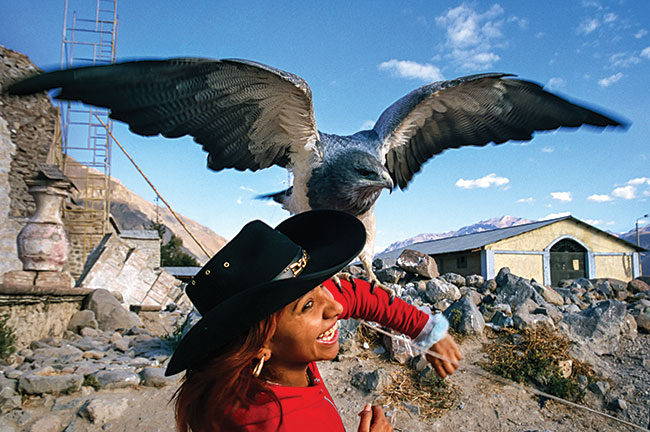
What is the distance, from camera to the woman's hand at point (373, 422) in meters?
1.36

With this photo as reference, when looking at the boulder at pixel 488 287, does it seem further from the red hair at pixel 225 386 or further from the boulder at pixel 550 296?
the red hair at pixel 225 386

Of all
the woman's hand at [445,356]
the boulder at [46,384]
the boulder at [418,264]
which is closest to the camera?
the woman's hand at [445,356]

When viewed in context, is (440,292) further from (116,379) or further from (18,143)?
(18,143)

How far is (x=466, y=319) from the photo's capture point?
17.4 feet

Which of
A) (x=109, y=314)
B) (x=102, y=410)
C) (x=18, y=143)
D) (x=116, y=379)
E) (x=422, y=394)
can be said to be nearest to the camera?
(x=102, y=410)

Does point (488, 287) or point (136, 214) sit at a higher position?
point (136, 214)

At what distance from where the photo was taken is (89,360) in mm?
5316

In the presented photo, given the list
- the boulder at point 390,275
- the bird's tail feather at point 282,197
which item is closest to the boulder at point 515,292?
the boulder at point 390,275

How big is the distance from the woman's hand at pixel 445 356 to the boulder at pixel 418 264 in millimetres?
5144

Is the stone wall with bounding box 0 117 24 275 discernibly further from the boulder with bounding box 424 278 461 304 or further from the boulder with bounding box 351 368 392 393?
the boulder with bounding box 424 278 461 304

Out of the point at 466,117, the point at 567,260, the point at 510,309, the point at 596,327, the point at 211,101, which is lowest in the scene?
the point at 596,327

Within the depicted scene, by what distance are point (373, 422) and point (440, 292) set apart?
5.11 m

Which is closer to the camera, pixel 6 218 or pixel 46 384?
pixel 46 384

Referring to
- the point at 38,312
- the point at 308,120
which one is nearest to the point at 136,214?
the point at 38,312
